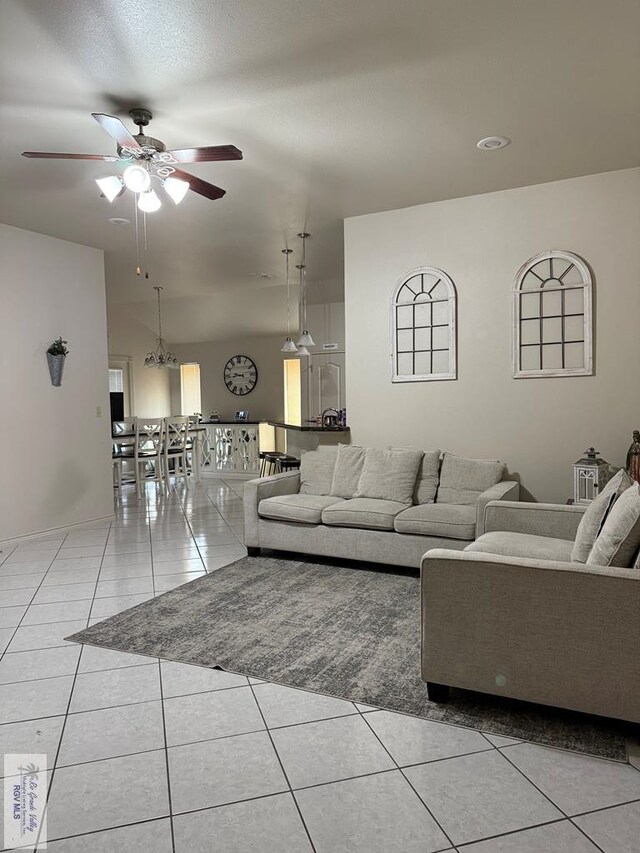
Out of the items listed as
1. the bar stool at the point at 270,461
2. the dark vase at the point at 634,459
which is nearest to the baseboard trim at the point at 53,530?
the bar stool at the point at 270,461

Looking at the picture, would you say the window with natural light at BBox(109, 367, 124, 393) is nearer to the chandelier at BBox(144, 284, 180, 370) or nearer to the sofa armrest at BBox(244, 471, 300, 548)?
the chandelier at BBox(144, 284, 180, 370)

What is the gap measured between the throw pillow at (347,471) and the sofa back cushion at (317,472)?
66 mm

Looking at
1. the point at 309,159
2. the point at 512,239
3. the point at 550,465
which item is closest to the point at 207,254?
the point at 309,159

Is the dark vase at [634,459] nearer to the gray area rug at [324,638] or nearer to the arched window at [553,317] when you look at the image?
the arched window at [553,317]

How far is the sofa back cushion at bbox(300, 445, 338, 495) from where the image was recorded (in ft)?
16.3

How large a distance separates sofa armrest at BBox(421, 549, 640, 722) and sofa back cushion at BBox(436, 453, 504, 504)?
215 centimetres

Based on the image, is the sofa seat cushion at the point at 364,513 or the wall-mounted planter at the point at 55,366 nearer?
the sofa seat cushion at the point at 364,513

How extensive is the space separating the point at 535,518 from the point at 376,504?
1.25 metres

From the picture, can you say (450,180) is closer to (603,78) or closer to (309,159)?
(309,159)

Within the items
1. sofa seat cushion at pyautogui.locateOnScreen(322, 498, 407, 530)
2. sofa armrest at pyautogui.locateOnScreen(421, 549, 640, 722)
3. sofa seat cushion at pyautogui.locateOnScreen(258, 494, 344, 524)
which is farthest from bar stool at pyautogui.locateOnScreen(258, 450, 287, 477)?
sofa armrest at pyautogui.locateOnScreen(421, 549, 640, 722)

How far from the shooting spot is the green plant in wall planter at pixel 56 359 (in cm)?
565

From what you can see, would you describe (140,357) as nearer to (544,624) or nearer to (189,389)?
(189,389)

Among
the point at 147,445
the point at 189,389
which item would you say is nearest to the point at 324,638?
A: the point at 147,445

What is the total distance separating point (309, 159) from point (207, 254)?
9.51ft
